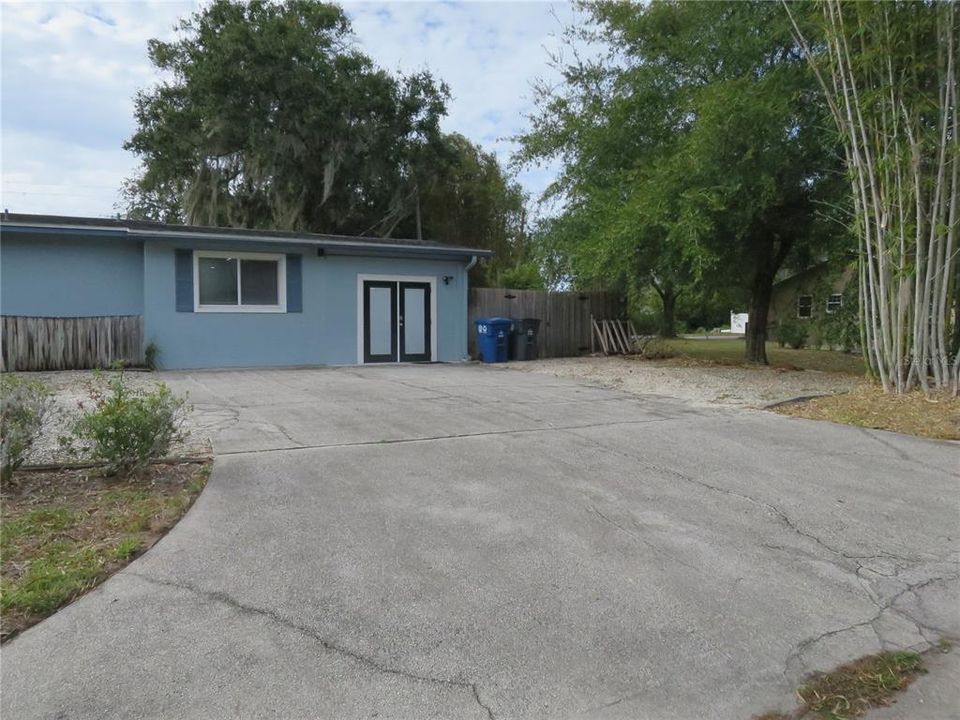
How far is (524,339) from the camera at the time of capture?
637 inches

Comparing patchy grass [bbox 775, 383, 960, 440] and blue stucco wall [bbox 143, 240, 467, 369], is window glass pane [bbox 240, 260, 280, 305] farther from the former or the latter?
patchy grass [bbox 775, 383, 960, 440]

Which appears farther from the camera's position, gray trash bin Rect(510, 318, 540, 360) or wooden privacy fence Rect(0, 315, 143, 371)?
gray trash bin Rect(510, 318, 540, 360)

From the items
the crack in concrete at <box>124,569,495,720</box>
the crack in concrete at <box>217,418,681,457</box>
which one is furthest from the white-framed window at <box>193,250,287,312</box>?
the crack in concrete at <box>124,569,495,720</box>

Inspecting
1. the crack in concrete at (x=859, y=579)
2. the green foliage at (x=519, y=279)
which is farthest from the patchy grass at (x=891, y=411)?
the green foliage at (x=519, y=279)

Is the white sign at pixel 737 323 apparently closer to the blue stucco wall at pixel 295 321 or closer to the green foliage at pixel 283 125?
the green foliage at pixel 283 125

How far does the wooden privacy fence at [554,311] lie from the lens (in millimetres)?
16734

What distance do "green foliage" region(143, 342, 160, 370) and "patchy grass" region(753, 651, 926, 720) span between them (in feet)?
42.4

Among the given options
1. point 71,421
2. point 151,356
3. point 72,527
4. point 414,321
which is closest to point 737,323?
point 414,321

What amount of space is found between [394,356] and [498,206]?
49.4ft

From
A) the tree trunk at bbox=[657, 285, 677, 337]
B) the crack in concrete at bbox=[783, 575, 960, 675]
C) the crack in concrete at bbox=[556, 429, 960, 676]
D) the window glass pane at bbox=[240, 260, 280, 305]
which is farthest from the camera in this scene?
the tree trunk at bbox=[657, 285, 677, 337]

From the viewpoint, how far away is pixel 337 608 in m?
3.03

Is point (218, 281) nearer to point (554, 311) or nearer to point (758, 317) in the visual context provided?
point (554, 311)

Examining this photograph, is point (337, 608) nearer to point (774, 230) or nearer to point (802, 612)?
point (802, 612)

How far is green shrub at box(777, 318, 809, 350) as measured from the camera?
2770 cm
